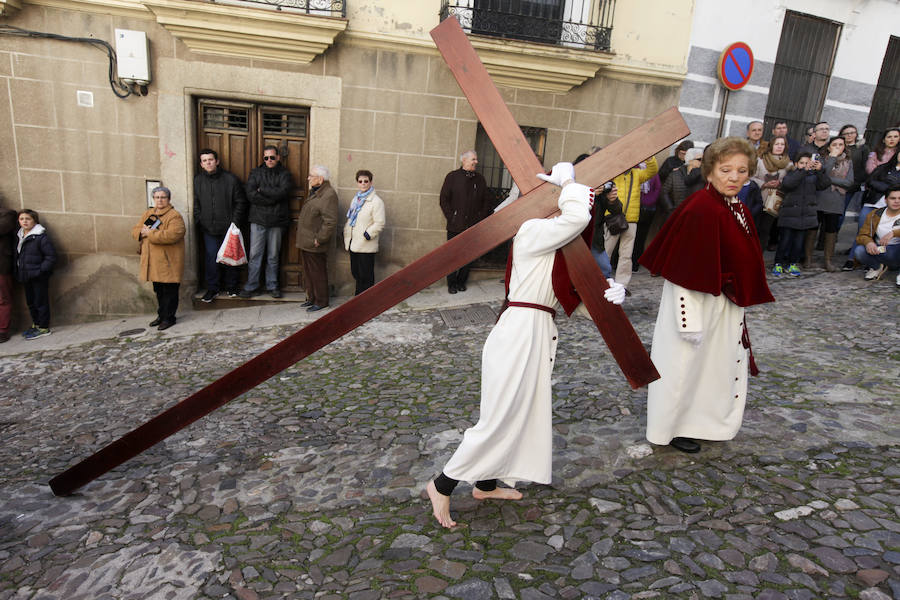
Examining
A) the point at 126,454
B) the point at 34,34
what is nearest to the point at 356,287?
the point at 34,34

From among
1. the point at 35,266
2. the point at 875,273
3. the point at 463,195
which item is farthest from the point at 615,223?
the point at 35,266

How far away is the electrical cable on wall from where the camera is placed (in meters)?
6.91

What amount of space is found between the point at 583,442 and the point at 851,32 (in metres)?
9.60

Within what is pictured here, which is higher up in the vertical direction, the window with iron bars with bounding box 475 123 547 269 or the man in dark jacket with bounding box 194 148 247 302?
the window with iron bars with bounding box 475 123 547 269

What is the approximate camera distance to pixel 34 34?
22.8 ft

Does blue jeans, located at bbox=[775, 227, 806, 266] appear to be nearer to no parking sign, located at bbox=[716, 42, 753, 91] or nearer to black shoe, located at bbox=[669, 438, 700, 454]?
Result: no parking sign, located at bbox=[716, 42, 753, 91]

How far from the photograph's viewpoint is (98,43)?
7.13 m

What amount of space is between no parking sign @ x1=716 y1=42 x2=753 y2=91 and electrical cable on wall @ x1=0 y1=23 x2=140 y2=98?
8.08m

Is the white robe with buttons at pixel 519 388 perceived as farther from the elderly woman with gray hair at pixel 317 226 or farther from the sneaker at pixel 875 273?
the sneaker at pixel 875 273

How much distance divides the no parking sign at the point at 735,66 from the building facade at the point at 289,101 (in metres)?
0.59

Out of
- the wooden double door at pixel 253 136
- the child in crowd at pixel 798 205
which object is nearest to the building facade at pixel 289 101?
the wooden double door at pixel 253 136

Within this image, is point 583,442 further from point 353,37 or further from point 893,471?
point 353,37

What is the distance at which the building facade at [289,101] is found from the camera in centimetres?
718

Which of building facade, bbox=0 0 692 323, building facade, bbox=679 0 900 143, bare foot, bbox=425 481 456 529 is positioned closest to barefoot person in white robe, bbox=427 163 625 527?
bare foot, bbox=425 481 456 529
